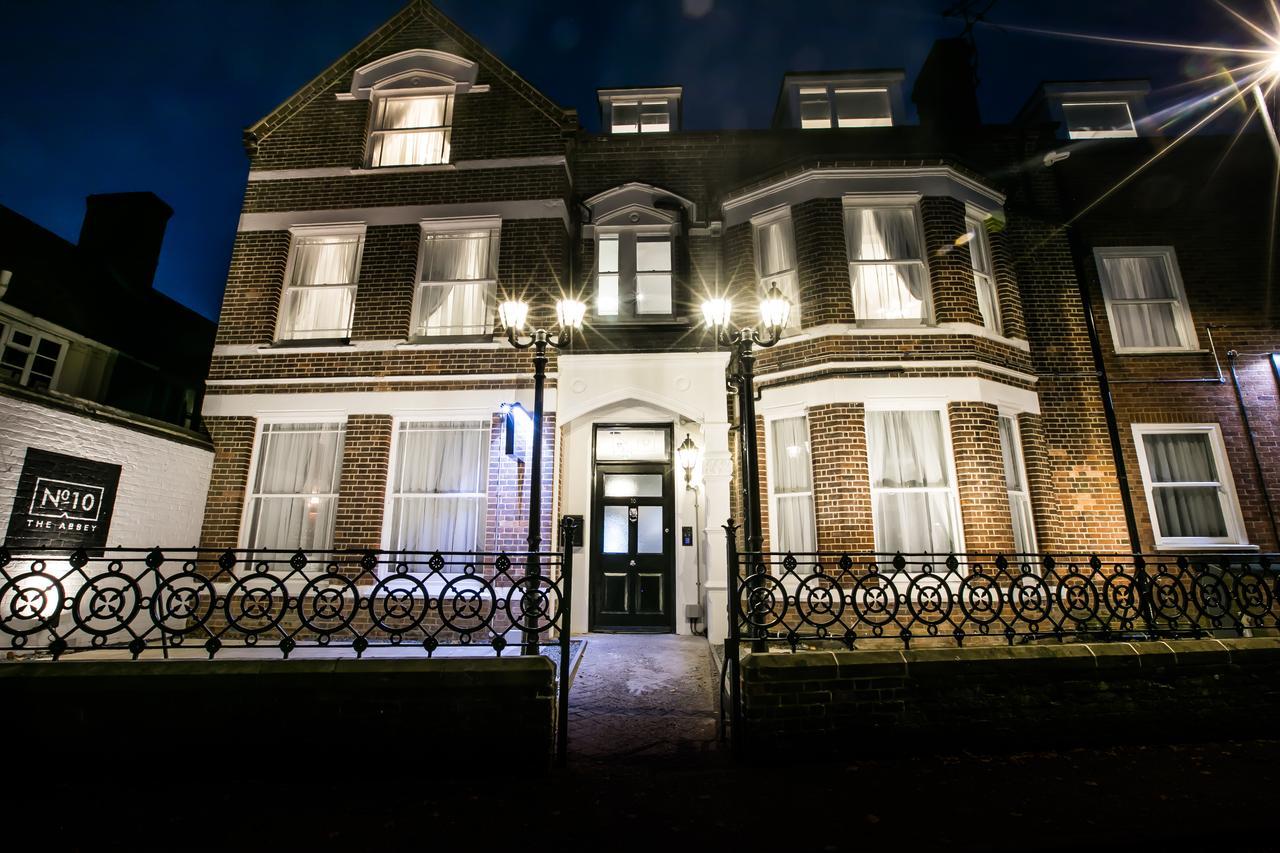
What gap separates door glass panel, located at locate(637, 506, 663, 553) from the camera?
30.7 ft

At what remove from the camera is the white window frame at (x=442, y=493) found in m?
8.38

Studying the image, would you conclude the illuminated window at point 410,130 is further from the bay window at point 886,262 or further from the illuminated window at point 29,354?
the bay window at point 886,262

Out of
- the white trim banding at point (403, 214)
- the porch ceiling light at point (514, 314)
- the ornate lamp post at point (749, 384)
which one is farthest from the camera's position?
the white trim banding at point (403, 214)

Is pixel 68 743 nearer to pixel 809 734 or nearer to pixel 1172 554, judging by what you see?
pixel 809 734

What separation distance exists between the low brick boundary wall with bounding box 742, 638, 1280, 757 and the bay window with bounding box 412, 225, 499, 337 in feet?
24.1

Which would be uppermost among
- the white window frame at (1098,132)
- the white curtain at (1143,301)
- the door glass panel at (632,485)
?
the white window frame at (1098,132)

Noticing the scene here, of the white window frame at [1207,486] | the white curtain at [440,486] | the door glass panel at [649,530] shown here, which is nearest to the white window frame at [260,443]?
the white curtain at [440,486]

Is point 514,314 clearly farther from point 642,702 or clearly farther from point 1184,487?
point 1184,487

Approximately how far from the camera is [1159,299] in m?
10.1

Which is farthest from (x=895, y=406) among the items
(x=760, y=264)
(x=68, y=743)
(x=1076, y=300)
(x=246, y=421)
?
(x=246, y=421)

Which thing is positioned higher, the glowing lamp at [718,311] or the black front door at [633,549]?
the glowing lamp at [718,311]

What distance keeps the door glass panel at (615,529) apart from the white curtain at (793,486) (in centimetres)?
259

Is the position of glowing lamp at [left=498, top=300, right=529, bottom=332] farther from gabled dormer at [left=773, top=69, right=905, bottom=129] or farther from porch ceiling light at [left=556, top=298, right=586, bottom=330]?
gabled dormer at [left=773, top=69, right=905, bottom=129]

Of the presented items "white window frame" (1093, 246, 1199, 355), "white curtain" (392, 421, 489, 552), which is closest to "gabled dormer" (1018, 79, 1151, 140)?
"white window frame" (1093, 246, 1199, 355)
